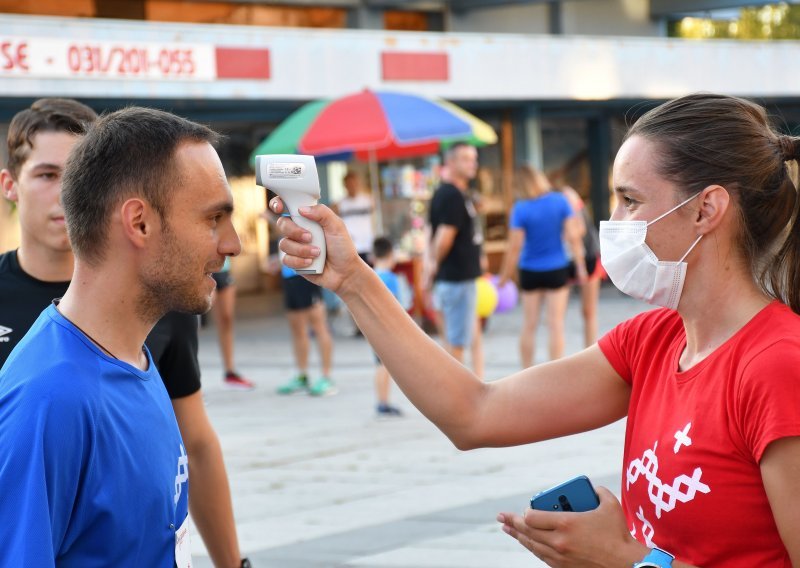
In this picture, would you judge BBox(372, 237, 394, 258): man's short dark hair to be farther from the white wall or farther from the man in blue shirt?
the man in blue shirt

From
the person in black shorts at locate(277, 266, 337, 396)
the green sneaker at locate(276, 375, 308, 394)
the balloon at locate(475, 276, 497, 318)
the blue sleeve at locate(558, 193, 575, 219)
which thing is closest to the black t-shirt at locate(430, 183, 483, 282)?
the blue sleeve at locate(558, 193, 575, 219)

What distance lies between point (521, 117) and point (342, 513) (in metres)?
14.5

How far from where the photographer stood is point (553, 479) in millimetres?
6578

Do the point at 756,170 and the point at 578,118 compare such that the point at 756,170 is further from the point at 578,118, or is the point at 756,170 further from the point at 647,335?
the point at 578,118

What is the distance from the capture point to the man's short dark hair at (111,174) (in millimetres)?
2211

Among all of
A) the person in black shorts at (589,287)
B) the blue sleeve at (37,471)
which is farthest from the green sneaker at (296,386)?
the blue sleeve at (37,471)

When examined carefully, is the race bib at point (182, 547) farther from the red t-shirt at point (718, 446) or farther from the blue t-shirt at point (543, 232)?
the blue t-shirt at point (543, 232)

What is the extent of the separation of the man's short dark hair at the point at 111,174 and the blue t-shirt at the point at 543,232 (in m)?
7.77

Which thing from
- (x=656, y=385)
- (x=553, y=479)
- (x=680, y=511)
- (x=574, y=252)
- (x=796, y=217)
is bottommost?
(x=553, y=479)

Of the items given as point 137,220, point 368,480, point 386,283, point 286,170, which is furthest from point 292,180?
point 386,283

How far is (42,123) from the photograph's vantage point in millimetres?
3295

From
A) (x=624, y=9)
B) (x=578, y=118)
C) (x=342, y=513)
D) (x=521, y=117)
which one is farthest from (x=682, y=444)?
(x=624, y=9)

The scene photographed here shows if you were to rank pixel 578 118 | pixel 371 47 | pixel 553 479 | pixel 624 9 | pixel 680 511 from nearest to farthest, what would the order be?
pixel 680 511
pixel 553 479
pixel 371 47
pixel 578 118
pixel 624 9

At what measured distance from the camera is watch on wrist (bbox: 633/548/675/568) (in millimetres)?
2213
